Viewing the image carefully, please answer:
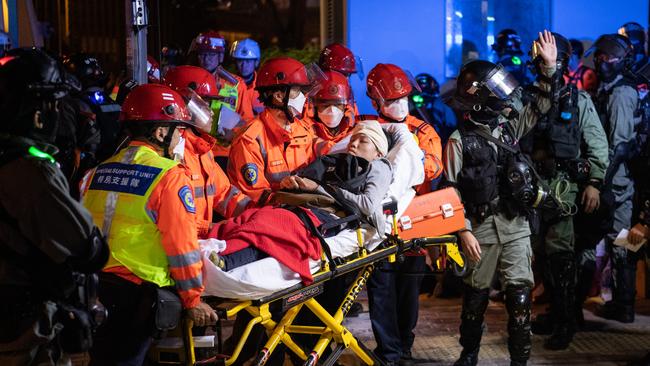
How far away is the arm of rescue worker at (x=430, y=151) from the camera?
5.80 metres

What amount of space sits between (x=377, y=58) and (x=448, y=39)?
2.73 feet

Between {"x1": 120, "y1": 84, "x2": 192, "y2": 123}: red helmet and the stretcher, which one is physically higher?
{"x1": 120, "y1": 84, "x2": 192, "y2": 123}: red helmet

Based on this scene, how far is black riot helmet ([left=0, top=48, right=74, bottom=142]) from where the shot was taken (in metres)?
3.36

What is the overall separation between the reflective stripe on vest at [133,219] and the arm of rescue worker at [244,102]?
11.4 ft

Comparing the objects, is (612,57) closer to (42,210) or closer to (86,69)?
(86,69)

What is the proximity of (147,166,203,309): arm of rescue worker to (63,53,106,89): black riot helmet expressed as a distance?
3.22 meters

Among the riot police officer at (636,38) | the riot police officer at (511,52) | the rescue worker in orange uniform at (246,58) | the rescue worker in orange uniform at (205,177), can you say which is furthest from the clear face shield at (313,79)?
the riot police officer at (636,38)

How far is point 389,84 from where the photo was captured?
5844 millimetres

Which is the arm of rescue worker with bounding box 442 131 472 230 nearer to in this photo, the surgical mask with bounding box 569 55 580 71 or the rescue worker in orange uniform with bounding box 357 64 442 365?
the rescue worker in orange uniform with bounding box 357 64 442 365

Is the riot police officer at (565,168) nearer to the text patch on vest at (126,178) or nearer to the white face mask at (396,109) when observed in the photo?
the white face mask at (396,109)

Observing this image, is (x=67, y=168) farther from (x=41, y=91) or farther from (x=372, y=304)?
(x=41, y=91)

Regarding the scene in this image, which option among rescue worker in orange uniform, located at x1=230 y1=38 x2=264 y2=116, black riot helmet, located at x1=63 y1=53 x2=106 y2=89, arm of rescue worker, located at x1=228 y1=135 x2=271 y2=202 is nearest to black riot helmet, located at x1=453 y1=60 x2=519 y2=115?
arm of rescue worker, located at x1=228 y1=135 x2=271 y2=202

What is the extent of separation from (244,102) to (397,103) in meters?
2.07

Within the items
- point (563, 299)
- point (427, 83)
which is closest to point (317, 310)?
point (563, 299)
